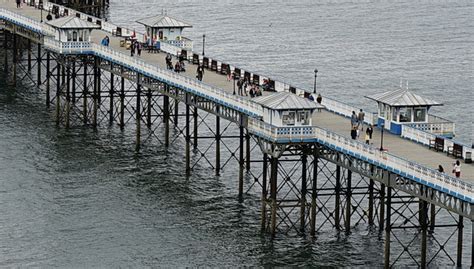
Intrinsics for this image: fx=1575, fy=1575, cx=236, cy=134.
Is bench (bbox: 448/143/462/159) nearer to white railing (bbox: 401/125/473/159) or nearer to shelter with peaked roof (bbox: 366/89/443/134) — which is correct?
white railing (bbox: 401/125/473/159)

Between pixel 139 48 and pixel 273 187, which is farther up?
pixel 139 48

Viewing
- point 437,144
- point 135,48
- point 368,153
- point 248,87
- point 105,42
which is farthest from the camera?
point 105,42

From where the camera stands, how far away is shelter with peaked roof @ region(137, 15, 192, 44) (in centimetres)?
12356

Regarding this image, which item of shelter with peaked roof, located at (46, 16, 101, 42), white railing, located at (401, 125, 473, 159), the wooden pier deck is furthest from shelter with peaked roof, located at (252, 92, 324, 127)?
shelter with peaked roof, located at (46, 16, 101, 42)

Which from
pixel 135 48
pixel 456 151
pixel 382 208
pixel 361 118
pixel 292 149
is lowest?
pixel 382 208

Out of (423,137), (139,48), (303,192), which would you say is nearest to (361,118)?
(423,137)

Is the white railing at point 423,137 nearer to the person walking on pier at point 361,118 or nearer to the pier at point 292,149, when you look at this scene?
the pier at point 292,149

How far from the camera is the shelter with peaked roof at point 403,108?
92.1 m

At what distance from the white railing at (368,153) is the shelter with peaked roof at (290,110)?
798 mm

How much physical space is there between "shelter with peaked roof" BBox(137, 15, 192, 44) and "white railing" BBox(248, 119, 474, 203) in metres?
31.0

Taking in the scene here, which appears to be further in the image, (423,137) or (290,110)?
(290,110)

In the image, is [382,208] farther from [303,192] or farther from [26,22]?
[26,22]

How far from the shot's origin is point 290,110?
91.1 metres

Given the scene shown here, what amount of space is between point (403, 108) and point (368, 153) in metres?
7.74
